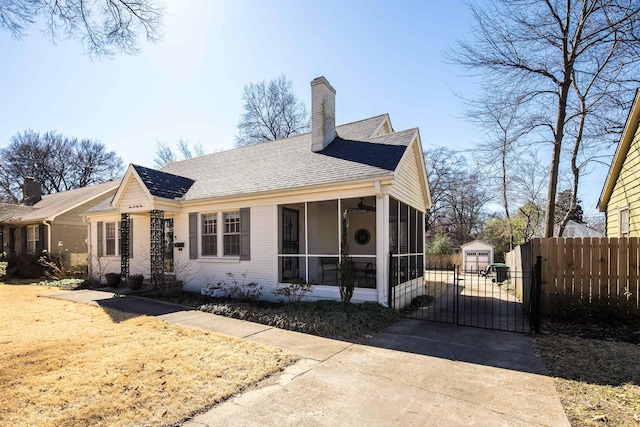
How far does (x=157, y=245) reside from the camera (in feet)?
37.9

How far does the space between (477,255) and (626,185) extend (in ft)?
40.2

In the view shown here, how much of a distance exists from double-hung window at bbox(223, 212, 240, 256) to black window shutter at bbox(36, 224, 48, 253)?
1431cm

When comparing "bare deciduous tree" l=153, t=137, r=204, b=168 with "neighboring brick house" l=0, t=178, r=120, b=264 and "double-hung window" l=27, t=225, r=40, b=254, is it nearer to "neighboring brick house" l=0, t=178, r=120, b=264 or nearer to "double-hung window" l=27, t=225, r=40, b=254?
"neighboring brick house" l=0, t=178, r=120, b=264

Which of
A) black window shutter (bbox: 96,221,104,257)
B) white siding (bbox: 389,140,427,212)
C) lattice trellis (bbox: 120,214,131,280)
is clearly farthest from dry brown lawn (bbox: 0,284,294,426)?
black window shutter (bbox: 96,221,104,257)

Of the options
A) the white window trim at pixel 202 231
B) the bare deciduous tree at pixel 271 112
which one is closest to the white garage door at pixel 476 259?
the white window trim at pixel 202 231

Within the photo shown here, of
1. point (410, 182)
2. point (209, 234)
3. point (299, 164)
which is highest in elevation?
point (299, 164)

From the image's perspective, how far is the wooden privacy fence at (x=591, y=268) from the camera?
7250 mm

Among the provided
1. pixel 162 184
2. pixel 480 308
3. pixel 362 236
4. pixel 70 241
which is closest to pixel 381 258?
pixel 362 236

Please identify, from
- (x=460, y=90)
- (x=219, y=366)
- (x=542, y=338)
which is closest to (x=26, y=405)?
(x=219, y=366)

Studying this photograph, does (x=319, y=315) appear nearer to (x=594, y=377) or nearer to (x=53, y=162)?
(x=594, y=377)

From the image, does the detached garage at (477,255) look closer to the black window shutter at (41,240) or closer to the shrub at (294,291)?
the shrub at (294,291)

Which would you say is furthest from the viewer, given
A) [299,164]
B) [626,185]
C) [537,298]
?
[299,164]

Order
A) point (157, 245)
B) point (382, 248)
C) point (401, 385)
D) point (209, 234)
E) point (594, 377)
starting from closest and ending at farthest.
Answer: point (401, 385), point (594, 377), point (382, 248), point (209, 234), point (157, 245)

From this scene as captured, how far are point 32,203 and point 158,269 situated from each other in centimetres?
2146
